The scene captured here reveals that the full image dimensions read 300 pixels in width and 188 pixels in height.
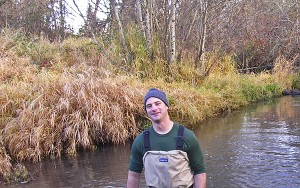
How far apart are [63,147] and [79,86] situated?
146 centimetres

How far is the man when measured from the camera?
10.4 ft

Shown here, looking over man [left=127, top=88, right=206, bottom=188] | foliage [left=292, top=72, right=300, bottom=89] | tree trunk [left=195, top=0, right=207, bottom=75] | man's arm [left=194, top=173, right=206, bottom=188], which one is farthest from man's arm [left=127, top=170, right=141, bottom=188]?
foliage [left=292, top=72, right=300, bottom=89]

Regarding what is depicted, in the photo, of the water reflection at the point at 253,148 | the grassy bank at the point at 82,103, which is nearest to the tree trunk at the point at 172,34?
the grassy bank at the point at 82,103

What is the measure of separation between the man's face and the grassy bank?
4.10 metres

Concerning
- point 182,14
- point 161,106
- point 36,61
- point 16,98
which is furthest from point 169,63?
point 161,106

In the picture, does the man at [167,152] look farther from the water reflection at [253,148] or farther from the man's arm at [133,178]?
the water reflection at [253,148]

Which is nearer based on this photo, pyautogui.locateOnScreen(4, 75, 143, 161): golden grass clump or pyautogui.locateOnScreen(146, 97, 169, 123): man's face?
pyautogui.locateOnScreen(146, 97, 169, 123): man's face

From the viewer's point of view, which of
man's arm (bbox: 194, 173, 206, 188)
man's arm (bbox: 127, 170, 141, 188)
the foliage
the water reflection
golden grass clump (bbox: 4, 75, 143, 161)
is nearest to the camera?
man's arm (bbox: 194, 173, 206, 188)

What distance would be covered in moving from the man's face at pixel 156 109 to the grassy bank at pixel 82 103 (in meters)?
4.10

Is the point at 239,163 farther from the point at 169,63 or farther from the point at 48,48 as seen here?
the point at 48,48

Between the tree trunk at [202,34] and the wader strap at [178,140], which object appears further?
the tree trunk at [202,34]

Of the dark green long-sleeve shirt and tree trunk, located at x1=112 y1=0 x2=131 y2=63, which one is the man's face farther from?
tree trunk, located at x1=112 y1=0 x2=131 y2=63

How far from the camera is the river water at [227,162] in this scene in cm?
619

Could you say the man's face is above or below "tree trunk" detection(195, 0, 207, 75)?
below
